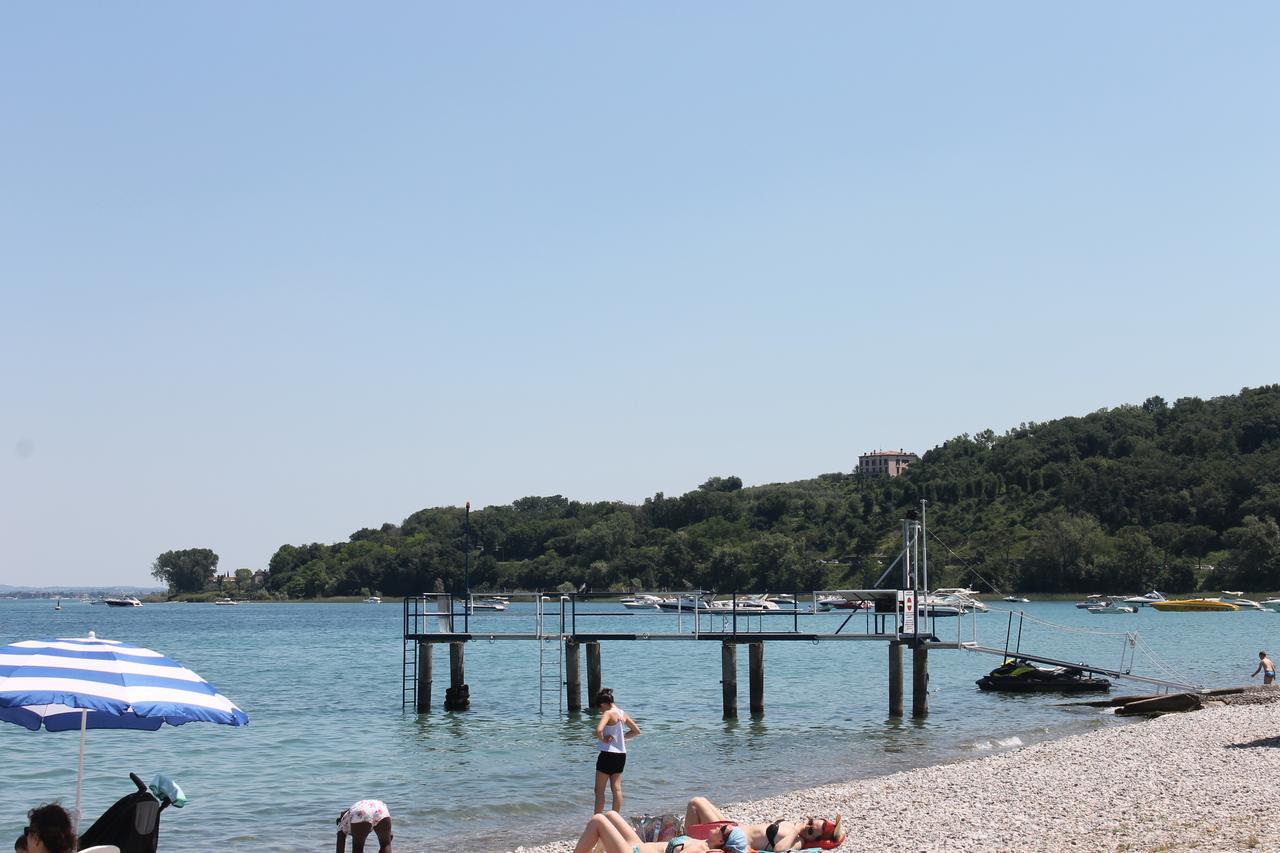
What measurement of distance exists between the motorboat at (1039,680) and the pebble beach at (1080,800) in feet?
41.9

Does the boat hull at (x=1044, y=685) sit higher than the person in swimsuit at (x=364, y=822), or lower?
lower

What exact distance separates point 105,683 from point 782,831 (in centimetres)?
643

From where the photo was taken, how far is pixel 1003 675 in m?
40.2

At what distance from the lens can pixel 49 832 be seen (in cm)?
922

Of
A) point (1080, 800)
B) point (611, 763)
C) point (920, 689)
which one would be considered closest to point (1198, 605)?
point (920, 689)

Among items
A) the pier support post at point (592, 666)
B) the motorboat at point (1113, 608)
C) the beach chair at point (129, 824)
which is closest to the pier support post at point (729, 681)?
the pier support post at point (592, 666)

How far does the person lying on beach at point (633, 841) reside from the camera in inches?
464

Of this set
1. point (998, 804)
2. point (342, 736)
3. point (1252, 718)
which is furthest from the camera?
point (342, 736)

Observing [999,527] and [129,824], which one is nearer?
[129,824]

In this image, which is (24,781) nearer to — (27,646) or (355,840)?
(355,840)

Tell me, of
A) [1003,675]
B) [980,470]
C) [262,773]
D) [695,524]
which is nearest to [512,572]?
[695,524]

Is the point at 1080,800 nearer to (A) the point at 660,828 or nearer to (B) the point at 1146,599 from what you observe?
(A) the point at 660,828

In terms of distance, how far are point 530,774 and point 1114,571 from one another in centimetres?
13552

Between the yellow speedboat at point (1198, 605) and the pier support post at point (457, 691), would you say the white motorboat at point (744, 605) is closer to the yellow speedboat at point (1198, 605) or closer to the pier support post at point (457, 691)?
the pier support post at point (457, 691)
